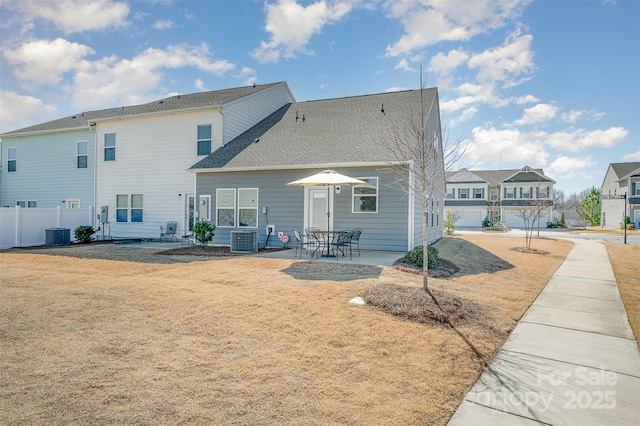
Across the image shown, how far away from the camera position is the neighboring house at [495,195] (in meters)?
44.8

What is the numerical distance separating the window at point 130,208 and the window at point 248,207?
6414 millimetres

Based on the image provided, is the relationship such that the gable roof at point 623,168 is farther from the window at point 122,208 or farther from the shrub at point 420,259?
the window at point 122,208

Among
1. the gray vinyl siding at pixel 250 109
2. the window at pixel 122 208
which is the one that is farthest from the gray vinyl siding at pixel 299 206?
the window at pixel 122 208

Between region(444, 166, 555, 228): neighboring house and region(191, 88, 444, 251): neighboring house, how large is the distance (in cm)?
3279

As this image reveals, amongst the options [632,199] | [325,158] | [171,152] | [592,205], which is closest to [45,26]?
[171,152]

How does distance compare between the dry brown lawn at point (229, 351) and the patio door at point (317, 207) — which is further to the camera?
the patio door at point (317, 207)

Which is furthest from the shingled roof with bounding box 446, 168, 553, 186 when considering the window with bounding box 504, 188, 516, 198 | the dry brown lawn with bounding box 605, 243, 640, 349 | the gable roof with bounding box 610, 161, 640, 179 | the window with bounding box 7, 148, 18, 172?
the window with bounding box 7, 148, 18, 172

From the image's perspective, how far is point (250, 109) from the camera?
1766cm

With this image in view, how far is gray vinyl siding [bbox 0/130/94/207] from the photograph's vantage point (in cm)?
1908

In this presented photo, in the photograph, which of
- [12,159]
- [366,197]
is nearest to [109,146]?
[12,159]

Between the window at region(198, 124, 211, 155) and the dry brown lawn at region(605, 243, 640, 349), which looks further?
the window at region(198, 124, 211, 155)

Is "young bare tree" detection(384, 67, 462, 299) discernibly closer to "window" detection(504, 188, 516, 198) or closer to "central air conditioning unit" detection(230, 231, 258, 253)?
"central air conditioning unit" detection(230, 231, 258, 253)

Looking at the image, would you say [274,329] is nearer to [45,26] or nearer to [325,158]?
[325,158]

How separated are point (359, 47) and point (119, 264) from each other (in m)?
12.6
